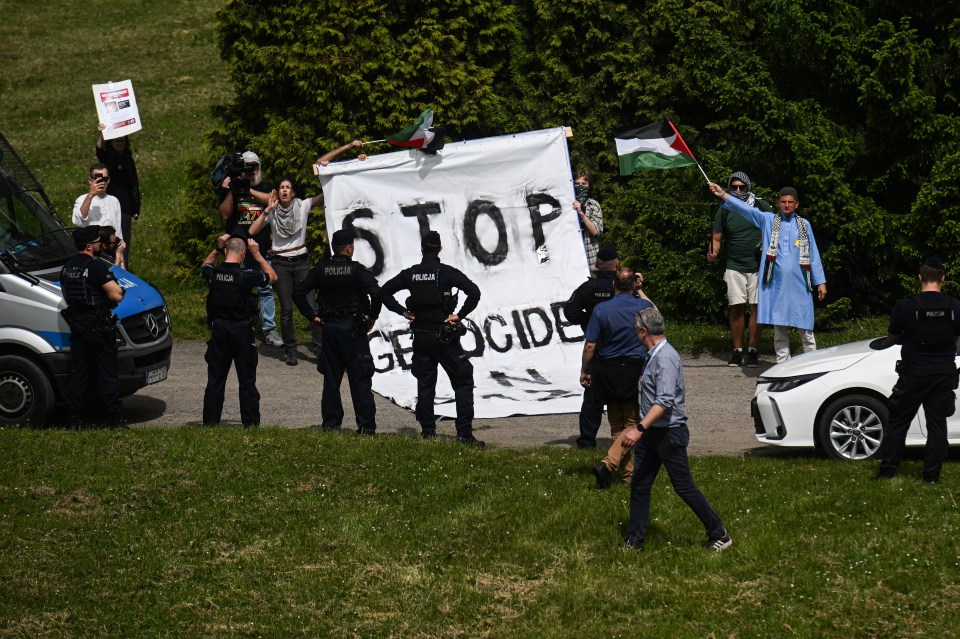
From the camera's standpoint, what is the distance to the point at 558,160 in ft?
50.4

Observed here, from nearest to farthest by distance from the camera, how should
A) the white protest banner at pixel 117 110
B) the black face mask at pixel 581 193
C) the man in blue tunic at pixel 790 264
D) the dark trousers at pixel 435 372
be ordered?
the dark trousers at pixel 435 372
the man in blue tunic at pixel 790 264
the black face mask at pixel 581 193
the white protest banner at pixel 117 110

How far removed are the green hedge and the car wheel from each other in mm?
5093

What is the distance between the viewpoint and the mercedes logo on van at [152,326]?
13819mm

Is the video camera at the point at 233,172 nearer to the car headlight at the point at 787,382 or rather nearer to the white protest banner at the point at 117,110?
the white protest banner at the point at 117,110

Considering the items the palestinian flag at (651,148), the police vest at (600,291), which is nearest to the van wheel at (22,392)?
the police vest at (600,291)

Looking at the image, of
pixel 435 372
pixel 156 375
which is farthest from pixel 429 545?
pixel 156 375

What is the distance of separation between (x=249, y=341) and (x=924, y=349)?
21.2ft

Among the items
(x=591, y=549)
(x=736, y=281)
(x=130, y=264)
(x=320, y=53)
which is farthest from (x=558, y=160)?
(x=130, y=264)

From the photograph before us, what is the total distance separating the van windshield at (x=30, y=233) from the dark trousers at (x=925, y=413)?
899 centimetres

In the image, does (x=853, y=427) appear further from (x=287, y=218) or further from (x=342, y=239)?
(x=287, y=218)

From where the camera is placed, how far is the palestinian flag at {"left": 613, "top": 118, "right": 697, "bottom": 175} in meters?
15.2

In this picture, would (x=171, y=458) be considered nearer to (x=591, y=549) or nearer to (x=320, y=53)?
(x=591, y=549)

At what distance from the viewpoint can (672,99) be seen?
19906 millimetres

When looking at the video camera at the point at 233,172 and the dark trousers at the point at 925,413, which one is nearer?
the dark trousers at the point at 925,413
